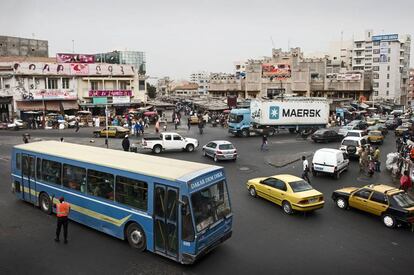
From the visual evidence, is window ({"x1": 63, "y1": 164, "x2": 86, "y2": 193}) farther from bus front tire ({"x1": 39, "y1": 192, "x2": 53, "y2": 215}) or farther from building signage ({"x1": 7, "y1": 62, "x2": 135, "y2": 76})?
building signage ({"x1": 7, "y1": 62, "x2": 135, "y2": 76})

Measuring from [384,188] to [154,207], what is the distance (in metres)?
9.77

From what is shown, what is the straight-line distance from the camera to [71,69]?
50.8 meters

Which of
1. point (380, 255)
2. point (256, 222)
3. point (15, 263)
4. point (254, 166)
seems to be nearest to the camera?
point (15, 263)

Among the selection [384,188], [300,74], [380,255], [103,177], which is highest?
[300,74]

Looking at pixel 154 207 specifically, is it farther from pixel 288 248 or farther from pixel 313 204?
pixel 313 204

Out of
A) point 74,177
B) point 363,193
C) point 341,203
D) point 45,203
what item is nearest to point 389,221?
point 363,193

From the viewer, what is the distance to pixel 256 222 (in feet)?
45.9

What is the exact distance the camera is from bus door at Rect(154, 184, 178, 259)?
A: 9891mm

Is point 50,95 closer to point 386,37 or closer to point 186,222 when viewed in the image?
point 186,222

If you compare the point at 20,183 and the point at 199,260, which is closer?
the point at 199,260

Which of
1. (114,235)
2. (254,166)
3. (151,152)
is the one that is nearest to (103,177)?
(114,235)

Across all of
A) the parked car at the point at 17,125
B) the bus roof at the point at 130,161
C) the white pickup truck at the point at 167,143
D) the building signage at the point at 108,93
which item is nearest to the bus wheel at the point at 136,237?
the bus roof at the point at 130,161

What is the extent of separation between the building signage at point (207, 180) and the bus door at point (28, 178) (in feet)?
25.4

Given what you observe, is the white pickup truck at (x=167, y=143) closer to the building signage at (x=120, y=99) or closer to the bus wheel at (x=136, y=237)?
the bus wheel at (x=136, y=237)
